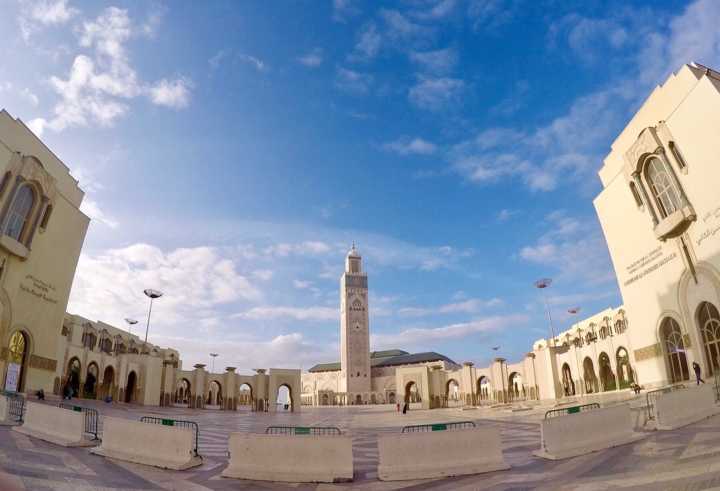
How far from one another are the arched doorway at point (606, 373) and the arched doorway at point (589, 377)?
2.16 ft

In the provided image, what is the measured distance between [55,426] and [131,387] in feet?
99.5

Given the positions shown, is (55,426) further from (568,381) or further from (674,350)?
(568,381)

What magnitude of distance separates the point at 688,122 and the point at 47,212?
108 feet

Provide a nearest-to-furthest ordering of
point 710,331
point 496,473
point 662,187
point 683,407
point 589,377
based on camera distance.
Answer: point 496,473 → point 683,407 → point 710,331 → point 662,187 → point 589,377

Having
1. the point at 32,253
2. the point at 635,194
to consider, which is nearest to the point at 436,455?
the point at 635,194

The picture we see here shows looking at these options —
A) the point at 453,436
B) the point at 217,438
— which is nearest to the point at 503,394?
the point at 217,438

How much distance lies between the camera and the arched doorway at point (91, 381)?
3603cm

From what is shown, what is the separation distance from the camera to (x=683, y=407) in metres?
11.1

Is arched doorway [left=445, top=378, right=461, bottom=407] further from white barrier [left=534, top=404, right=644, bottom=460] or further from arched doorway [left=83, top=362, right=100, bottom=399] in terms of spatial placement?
white barrier [left=534, top=404, right=644, bottom=460]

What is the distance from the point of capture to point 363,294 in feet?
290

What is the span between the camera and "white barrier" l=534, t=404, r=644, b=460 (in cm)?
840

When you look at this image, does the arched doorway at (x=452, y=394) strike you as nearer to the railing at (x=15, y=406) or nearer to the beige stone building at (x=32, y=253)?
the beige stone building at (x=32, y=253)

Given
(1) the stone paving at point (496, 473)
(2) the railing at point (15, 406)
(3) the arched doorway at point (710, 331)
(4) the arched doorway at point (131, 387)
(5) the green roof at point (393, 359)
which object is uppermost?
(5) the green roof at point (393, 359)

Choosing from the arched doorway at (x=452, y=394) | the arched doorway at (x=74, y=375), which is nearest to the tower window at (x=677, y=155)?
the arched doorway at (x=452, y=394)
